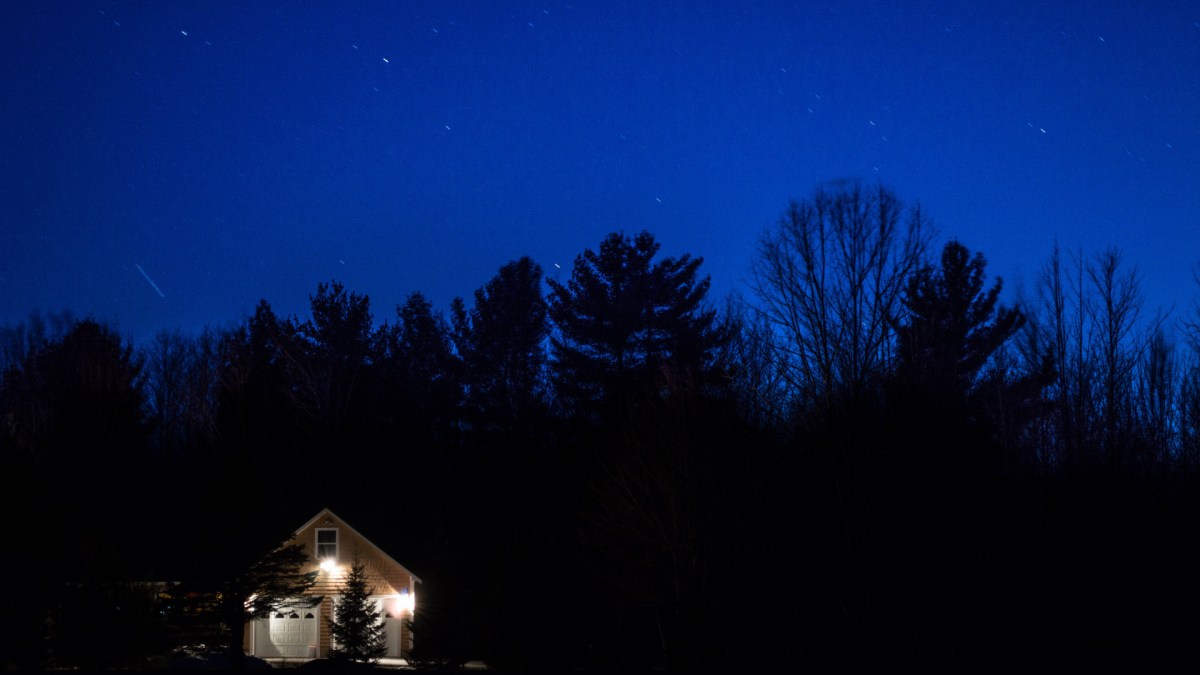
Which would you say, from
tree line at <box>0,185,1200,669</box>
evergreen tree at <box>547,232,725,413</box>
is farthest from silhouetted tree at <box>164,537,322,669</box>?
evergreen tree at <box>547,232,725,413</box>

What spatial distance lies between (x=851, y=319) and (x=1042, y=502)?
37.4 ft

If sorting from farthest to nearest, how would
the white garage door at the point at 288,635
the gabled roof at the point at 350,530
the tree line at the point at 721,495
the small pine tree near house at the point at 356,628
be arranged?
the white garage door at the point at 288,635
the gabled roof at the point at 350,530
the small pine tree near house at the point at 356,628
the tree line at the point at 721,495

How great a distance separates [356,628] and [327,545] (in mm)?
5318

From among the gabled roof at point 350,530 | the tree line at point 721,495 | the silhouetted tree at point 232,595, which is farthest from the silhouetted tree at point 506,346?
the silhouetted tree at point 232,595

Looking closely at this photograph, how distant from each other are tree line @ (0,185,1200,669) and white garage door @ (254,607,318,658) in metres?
3.44

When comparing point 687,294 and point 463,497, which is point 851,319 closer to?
point 687,294

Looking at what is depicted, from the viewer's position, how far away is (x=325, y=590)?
39500 mm

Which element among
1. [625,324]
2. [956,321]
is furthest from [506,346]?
[956,321]

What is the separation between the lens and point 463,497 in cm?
5344

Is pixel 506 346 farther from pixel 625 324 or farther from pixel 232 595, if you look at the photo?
pixel 232 595

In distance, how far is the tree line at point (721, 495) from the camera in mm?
23391

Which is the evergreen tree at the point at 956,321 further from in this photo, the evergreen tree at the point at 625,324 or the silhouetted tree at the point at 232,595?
the silhouetted tree at the point at 232,595

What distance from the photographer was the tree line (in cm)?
2339

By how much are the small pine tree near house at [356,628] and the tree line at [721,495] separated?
2181mm
